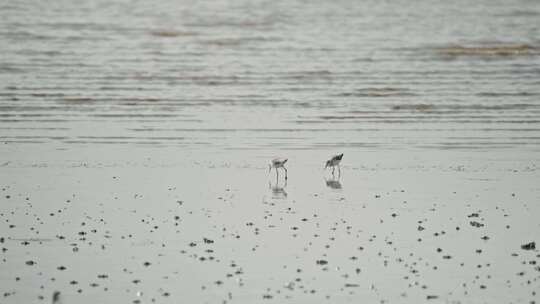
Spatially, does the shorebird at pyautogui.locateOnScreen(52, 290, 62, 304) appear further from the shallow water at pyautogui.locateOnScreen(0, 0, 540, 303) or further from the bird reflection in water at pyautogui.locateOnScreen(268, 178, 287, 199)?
the bird reflection in water at pyautogui.locateOnScreen(268, 178, 287, 199)

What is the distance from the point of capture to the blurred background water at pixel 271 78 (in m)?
31.4

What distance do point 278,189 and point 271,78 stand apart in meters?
24.4

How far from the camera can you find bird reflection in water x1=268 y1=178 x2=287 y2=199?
21641 mm

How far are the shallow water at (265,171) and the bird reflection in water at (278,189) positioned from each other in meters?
0.08

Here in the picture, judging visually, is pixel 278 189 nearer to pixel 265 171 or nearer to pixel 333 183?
pixel 333 183

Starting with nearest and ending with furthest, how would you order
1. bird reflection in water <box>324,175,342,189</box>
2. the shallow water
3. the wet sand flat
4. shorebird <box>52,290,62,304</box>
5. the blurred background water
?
shorebird <box>52,290,62,304</box>, the wet sand flat, the shallow water, bird reflection in water <box>324,175,342,189</box>, the blurred background water

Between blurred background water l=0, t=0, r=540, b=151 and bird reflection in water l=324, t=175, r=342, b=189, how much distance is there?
521 centimetres

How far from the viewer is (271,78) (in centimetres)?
4650

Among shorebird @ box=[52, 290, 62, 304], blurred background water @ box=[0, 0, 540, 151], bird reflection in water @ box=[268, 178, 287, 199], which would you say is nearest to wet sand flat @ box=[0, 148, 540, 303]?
bird reflection in water @ box=[268, 178, 287, 199]

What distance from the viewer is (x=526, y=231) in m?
18.4

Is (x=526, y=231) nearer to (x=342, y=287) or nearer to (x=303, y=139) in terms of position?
(x=342, y=287)

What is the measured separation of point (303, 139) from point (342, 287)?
1538 cm

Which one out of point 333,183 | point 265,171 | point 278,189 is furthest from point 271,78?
point 278,189

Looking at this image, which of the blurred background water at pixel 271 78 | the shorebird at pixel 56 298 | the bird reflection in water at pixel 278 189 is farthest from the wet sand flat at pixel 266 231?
the blurred background water at pixel 271 78
